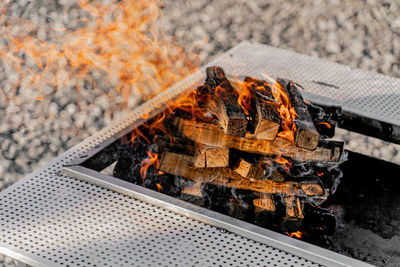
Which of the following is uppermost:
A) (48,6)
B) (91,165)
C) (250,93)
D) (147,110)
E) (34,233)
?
(48,6)

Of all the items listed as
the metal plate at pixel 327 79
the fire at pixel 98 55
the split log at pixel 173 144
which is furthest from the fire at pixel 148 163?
the fire at pixel 98 55

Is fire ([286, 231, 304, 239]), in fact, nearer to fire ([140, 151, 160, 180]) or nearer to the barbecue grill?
the barbecue grill

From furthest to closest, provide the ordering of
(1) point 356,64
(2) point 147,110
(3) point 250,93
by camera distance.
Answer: (1) point 356,64 < (2) point 147,110 < (3) point 250,93

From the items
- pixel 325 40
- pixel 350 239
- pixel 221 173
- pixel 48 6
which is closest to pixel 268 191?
pixel 221 173

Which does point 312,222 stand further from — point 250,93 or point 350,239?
point 250,93

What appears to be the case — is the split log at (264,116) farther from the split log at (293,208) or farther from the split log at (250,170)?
the split log at (293,208)

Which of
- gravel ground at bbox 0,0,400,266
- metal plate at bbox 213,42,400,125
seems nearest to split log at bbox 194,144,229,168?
metal plate at bbox 213,42,400,125

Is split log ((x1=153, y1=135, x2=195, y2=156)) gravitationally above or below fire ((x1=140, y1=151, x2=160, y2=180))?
above
